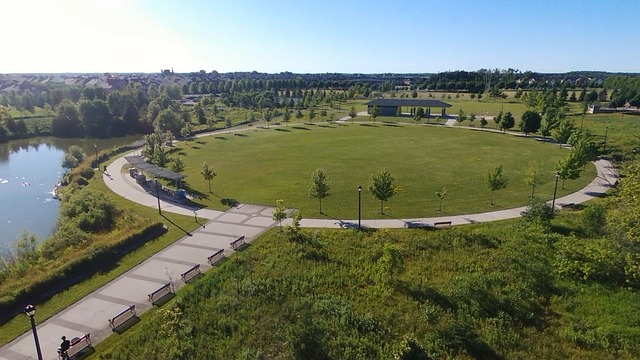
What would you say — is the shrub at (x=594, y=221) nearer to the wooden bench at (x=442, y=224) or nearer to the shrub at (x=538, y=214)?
the shrub at (x=538, y=214)

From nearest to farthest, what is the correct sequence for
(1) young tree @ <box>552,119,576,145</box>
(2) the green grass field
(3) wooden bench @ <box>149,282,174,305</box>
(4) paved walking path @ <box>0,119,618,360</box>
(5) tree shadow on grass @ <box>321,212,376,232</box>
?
1. (4) paved walking path @ <box>0,119,618,360</box>
2. (3) wooden bench @ <box>149,282,174,305</box>
3. (5) tree shadow on grass @ <box>321,212,376,232</box>
4. (2) the green grass field
5. (1) young tree @ <box>552,119,576,145</box>

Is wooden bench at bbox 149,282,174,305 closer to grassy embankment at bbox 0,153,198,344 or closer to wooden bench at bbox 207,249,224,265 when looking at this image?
wooden bench at bbox 207,249,224,265

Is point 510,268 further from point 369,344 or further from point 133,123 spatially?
point 133,123

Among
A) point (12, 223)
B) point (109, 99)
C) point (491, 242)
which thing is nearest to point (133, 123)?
point (109, 99)

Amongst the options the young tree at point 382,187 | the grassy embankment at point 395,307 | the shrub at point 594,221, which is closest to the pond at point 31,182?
the grassy embankment at point 395,307

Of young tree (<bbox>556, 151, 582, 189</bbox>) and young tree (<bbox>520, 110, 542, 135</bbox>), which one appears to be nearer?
young tree (<bbox>556, 151, 582, 189</bbox>)

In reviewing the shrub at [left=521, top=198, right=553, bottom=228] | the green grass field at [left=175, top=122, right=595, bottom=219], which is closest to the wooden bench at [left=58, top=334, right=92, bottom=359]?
the green grass field at [left=175, top=122, right=595, bottom=219]

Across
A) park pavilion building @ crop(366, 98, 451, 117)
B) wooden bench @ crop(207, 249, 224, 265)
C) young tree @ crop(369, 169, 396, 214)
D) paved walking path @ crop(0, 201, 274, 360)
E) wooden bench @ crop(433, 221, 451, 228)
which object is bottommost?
paved walking path @ crop(0, 201, 274, 360)
